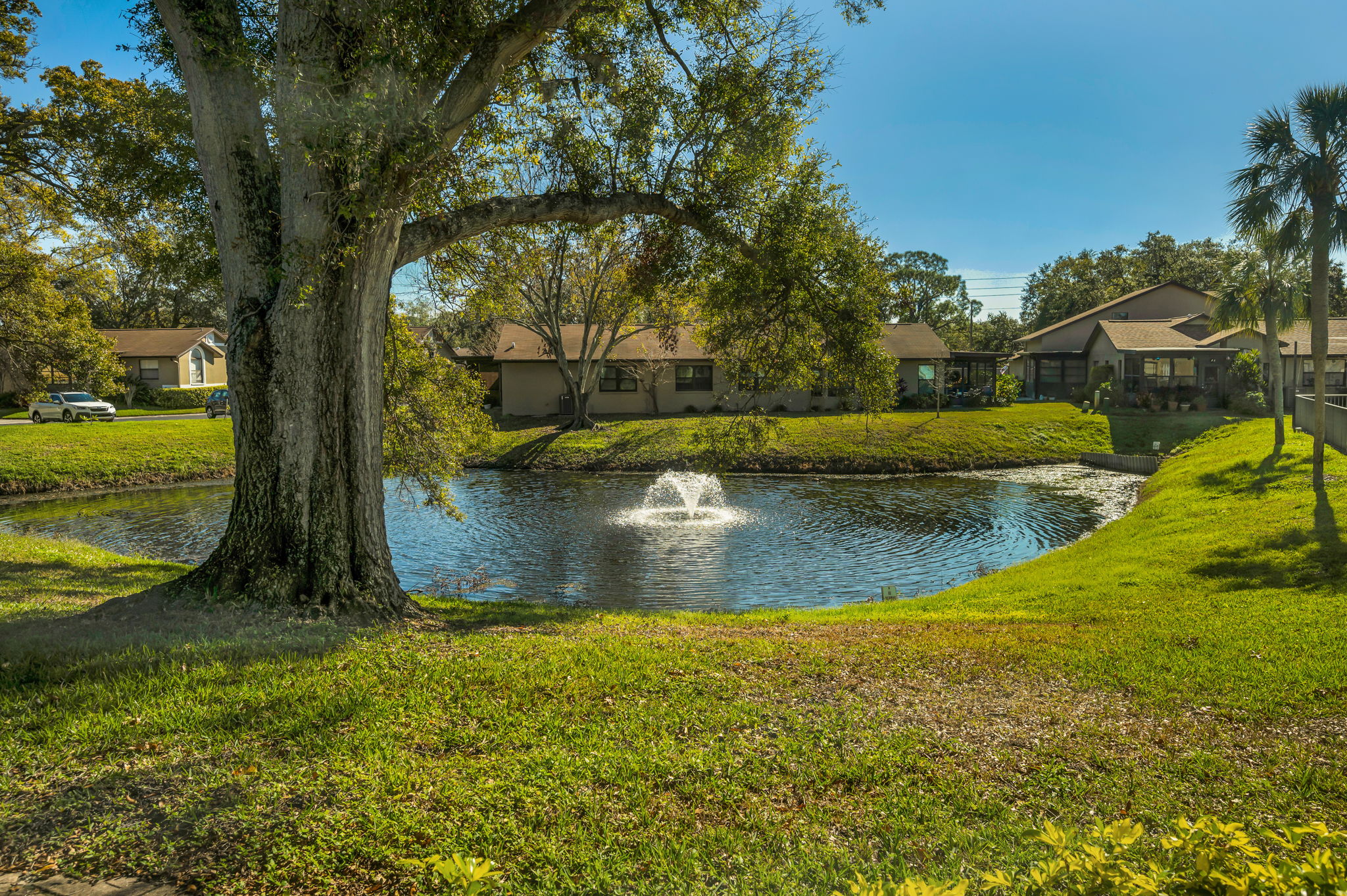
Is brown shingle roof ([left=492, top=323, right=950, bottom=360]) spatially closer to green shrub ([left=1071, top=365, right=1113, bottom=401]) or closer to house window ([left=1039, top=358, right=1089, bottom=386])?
green shrub ([left=1071, top=365, right=1113, bottom=401])

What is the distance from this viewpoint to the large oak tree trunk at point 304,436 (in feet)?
23.0

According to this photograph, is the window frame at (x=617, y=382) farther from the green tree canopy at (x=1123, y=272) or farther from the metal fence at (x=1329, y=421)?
the green tree canopy at (x=1123, y=272)

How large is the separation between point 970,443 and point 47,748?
105ft

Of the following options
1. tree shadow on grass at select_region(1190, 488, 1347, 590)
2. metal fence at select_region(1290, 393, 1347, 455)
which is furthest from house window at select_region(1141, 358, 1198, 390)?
tree shadow on grass at select_region(1190, 488, 1347, 590)

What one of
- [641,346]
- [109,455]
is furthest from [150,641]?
[641,346]

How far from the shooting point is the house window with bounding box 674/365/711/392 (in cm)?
4262

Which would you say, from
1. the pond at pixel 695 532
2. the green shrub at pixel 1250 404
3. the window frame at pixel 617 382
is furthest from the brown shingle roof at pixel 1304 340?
the window frame at pixel 617 382

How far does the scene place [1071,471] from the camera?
2928cm

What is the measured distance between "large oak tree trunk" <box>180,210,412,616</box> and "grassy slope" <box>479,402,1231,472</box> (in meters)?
21.5

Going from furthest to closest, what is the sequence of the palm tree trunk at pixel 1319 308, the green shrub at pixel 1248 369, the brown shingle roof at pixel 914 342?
1. the brown shingle roof at pixel 914 342
2. the green shrub at pixel 1248 369
3. the palm tree trunk at pixel 1319 308

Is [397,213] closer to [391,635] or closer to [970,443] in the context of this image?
[391,635]

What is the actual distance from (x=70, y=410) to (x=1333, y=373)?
6449 centimetres

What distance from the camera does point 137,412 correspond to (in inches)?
1741

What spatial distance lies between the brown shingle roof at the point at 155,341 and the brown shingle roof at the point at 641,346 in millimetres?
22422
